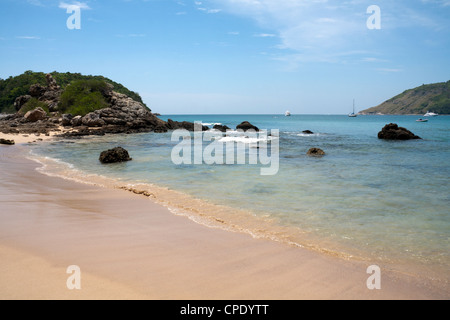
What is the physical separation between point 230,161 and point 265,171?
341 cm

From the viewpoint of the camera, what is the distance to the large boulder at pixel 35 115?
138 feet

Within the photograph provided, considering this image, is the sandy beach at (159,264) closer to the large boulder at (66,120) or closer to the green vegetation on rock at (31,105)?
the large boulder at (66,120)

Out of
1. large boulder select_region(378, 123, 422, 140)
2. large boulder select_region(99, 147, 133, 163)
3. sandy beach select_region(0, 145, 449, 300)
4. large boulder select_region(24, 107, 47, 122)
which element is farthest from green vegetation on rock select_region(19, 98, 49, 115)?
sandy beach select_region(0, 145, 449, 300)

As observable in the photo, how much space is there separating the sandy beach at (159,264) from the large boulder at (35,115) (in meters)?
43.2

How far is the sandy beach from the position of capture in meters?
3.12

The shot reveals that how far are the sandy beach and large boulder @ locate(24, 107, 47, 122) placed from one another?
1702 inches

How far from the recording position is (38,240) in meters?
4.33

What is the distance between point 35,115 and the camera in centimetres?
4244

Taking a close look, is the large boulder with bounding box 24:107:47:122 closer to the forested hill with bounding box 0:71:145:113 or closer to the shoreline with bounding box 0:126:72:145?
the shoreline with bounding box 0:126:72:145

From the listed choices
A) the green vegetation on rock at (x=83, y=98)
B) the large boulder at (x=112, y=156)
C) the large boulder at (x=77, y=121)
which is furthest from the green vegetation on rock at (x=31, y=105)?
the large boulder at (x=112, y=156)

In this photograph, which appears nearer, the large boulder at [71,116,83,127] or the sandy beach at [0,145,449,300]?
the sandy beach at [0,145,449,300]

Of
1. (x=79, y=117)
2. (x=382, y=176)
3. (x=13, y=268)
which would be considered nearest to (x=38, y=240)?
(x=13, y=268)

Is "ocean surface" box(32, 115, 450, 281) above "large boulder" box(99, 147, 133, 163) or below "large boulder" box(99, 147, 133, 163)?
below
